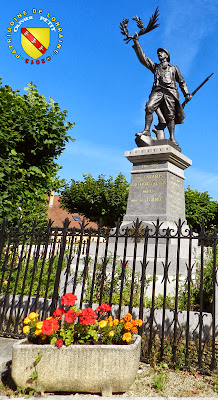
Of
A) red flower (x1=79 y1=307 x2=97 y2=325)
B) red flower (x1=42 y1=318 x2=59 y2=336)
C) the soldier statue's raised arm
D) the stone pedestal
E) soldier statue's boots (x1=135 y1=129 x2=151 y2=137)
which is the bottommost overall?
red flower (x1=42 y1=318 x2=59 y2=336)

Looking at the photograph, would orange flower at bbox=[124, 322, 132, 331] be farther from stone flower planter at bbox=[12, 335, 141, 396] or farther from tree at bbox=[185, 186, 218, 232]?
tree at bbox=[185, 186, 218, 232]

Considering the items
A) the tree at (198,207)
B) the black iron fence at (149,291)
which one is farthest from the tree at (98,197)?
the black iron fence at (149,291)

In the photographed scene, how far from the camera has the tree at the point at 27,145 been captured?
7.65 metres

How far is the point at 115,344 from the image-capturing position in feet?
10.2

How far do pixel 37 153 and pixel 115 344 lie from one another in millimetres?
6928

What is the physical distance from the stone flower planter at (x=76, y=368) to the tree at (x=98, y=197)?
21323mm

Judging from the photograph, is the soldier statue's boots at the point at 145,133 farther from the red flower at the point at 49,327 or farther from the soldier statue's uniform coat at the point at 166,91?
the red flower at the point at 49,327

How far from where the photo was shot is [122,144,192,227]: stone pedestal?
24.0 ft

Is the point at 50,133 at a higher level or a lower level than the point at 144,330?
higher

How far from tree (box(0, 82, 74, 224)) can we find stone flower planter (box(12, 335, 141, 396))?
474 centimetres

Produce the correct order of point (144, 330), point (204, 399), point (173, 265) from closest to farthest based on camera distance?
point (204, 399)
point (144, 330)
point (173, 265)

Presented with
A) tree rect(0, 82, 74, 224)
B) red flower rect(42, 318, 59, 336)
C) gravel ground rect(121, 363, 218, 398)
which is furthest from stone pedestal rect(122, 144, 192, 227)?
red flower rect(42, 318, 59, 336)

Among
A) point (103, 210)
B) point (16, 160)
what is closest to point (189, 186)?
point (103, 210)

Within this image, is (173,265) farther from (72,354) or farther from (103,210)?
(103,210)
